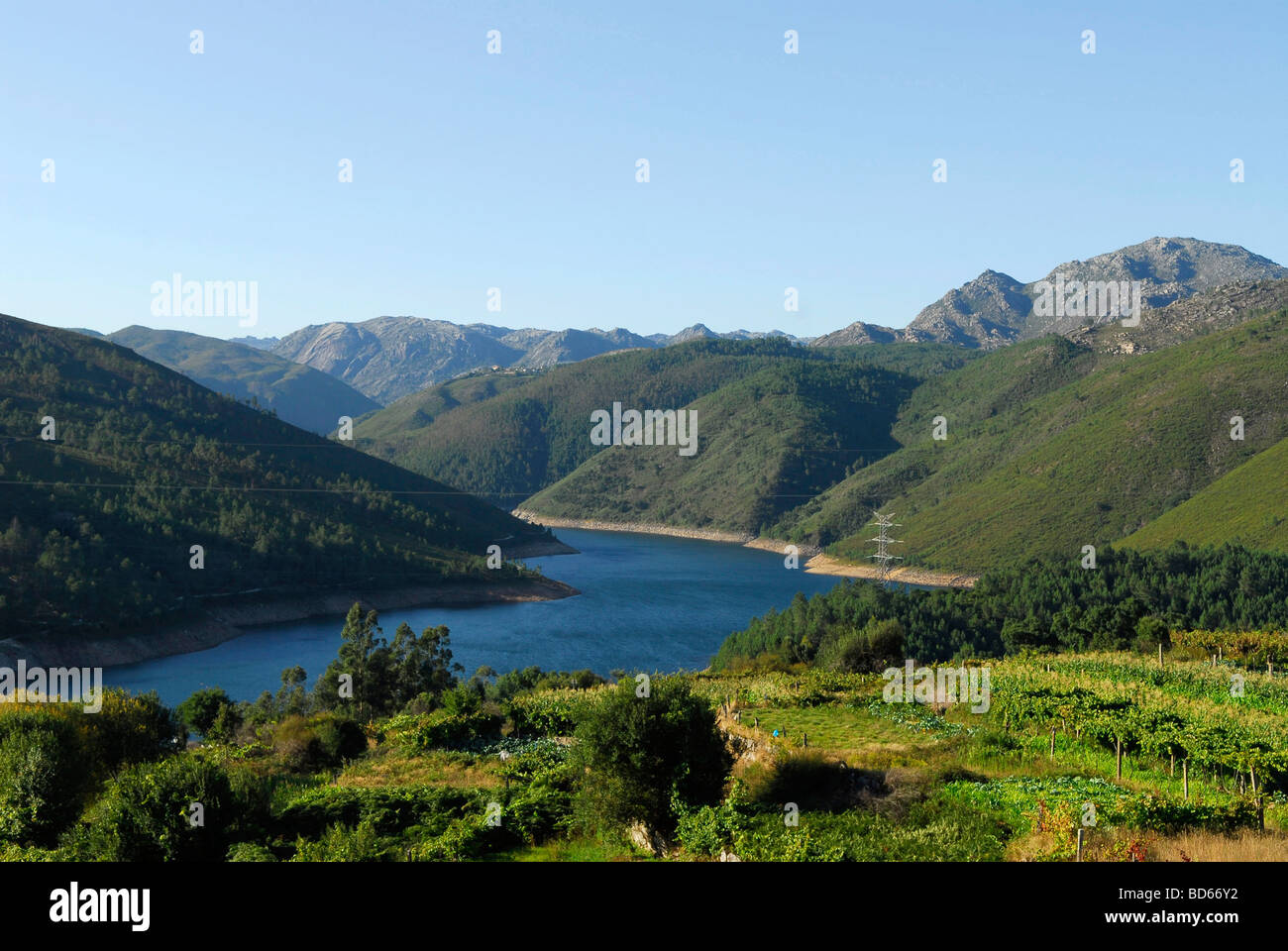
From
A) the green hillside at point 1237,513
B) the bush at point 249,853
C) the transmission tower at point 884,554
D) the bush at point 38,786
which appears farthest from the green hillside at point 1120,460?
the bush at point 249,853

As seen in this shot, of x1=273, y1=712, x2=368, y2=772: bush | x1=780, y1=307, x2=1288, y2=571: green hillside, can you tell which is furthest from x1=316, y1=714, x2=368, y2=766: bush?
x1=780, y1=307, x2=1288, y2=571: green hillside

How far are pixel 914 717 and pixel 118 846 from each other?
2233 cm

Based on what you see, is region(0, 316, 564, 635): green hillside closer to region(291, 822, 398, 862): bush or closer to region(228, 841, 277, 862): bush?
region(228, 841, 277, 862): bush

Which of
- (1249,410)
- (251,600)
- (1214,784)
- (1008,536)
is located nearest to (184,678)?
(251,600)

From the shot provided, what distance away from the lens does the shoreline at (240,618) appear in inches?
3314

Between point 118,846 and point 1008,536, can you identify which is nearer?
point 118,846

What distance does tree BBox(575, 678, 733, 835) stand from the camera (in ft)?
71.1

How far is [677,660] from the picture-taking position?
95.3 metres

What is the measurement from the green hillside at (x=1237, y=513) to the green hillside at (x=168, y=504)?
86835mm

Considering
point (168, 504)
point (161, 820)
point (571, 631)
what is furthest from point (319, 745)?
point (168, 504)

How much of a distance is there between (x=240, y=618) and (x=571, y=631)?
36.0m
